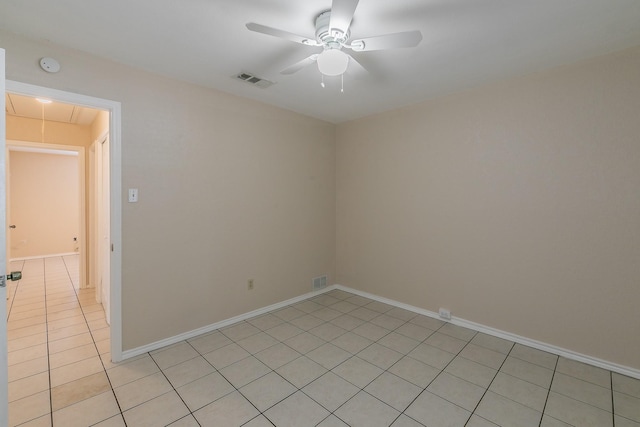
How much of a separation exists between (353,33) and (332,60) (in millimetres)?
552

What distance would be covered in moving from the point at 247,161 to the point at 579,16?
2.93m

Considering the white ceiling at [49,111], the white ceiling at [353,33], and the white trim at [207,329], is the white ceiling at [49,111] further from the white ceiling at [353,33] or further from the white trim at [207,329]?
the white trim at [207,329]

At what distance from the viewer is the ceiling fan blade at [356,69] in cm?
233

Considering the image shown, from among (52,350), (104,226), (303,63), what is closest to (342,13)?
(303,63)

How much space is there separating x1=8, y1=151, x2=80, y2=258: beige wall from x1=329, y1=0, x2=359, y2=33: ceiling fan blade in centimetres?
771

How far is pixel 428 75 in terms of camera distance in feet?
8.46

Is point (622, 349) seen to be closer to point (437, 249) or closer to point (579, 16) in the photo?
point (437, 249)

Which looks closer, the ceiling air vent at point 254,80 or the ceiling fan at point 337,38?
the ceiling fan at point 337,38

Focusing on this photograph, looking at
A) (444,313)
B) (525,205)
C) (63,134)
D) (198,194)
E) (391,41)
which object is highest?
(63,134)

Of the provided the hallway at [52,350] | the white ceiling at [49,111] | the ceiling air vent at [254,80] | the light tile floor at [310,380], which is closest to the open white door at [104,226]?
the hallway at [52,350]

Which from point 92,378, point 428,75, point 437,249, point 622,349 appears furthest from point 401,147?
point 92,378

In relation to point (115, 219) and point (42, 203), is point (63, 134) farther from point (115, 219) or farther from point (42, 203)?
point (42, 203)

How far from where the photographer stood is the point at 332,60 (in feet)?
5.26

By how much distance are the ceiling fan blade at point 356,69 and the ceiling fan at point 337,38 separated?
53 centimetres
